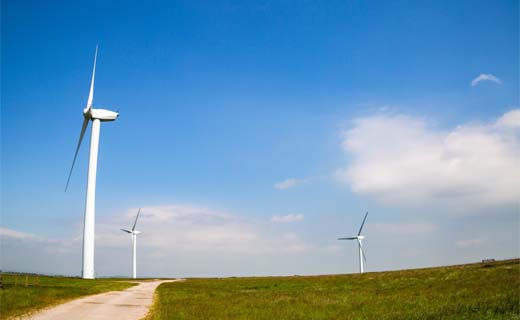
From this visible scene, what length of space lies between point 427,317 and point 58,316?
18172mm

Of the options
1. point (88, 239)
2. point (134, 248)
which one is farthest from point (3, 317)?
point (134, 248)

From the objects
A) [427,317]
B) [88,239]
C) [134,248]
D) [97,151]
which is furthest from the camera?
[134,248]

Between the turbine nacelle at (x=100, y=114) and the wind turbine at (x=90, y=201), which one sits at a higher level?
the turbine nacelle at (x=100, y=114)

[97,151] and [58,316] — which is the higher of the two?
[97,151]

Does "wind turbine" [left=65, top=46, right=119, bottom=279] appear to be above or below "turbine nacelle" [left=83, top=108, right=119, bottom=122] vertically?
below

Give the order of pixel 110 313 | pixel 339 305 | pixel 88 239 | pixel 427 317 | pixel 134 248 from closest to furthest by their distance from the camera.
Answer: pixel 427 317 → pixel 110 313 → pixel 339 305 → pixel 88 239 → pixel 134 248

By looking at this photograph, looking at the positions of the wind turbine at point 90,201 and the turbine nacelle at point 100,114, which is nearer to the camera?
the wind turbine at point 90,201

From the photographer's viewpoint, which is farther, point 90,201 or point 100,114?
point 100,114

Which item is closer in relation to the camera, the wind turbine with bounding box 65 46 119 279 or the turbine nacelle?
the wind turbine with bounding box 65 46 119 279

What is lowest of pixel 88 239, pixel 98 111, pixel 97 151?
pixel 88 239

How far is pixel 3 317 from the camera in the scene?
22.2 m

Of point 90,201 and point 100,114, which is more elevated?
point 100,114

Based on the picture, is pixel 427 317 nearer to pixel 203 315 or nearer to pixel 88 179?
pixel 203 315

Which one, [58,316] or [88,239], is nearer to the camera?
[58,316]
